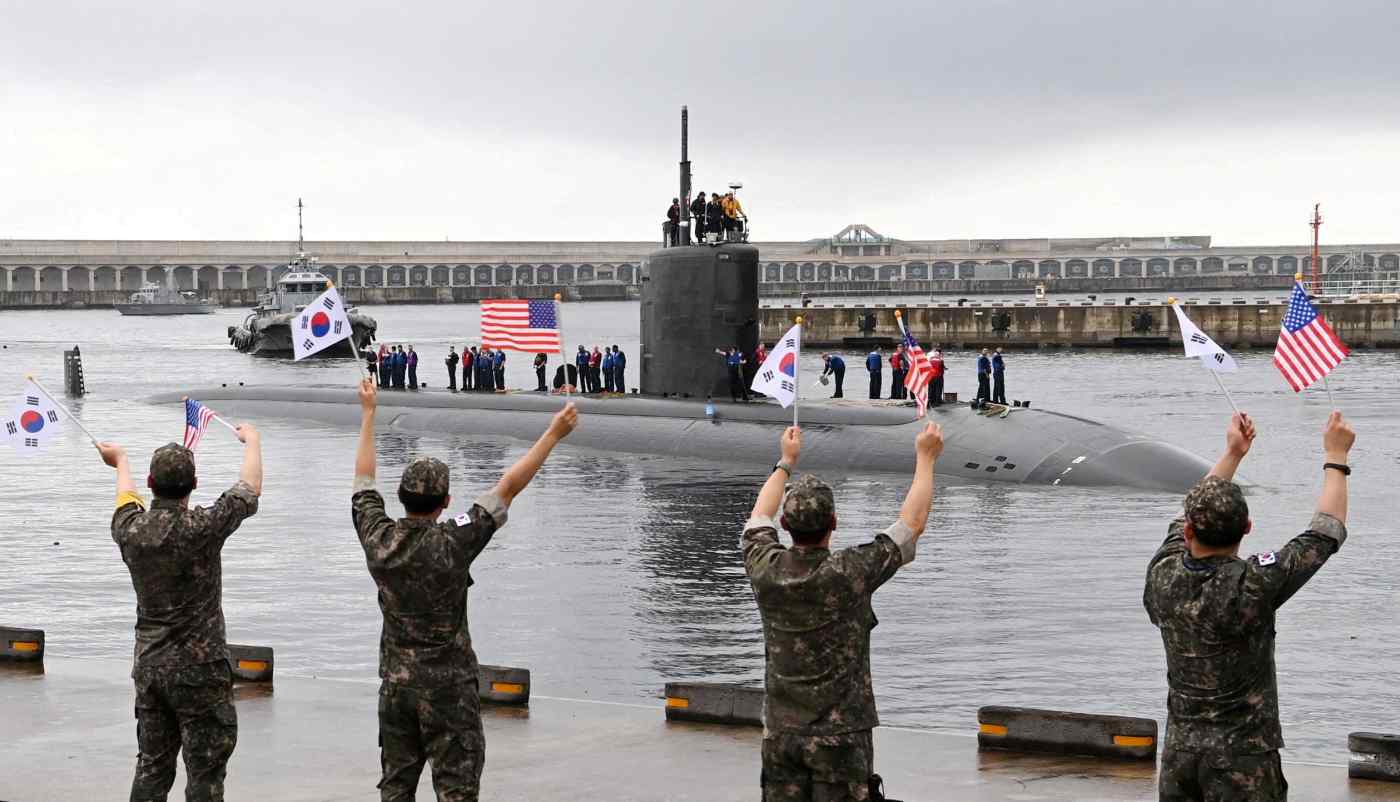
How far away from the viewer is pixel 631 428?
2945 cm

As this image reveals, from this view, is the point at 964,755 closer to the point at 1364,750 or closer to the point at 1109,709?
the point at 1364,750

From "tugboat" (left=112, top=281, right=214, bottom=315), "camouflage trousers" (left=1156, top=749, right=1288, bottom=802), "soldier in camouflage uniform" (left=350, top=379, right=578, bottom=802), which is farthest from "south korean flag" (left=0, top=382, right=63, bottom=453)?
"tugboat" (left=112, top=281, right=214, bottom=315)

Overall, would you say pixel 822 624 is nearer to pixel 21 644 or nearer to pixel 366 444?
pixel 366 444

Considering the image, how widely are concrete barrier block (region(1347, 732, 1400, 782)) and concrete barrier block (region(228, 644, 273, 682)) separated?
21.2 feet

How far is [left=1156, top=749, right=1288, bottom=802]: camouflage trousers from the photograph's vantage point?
18.2 feet

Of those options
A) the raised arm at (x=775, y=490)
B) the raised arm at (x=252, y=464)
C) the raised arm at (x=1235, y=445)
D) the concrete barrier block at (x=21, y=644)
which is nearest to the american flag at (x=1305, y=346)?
the raised arm at (x=1235, y=445)

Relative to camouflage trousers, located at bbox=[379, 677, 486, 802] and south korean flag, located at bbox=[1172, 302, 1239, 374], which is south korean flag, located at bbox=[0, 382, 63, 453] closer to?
camouflage trousers, located at bbox=[379, 677, 486, 802]

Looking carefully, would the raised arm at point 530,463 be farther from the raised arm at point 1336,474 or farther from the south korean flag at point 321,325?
the south korean flag at point 321,325

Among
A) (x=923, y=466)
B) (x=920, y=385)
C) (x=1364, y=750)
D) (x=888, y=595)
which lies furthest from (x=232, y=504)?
(x=920, y=385)

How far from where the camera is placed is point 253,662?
1062cm

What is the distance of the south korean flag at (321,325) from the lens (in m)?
10.3

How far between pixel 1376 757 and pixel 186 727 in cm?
559

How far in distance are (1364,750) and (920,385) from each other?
13163 millimetres

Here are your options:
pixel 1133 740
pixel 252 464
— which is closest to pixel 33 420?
pixel 252 464
